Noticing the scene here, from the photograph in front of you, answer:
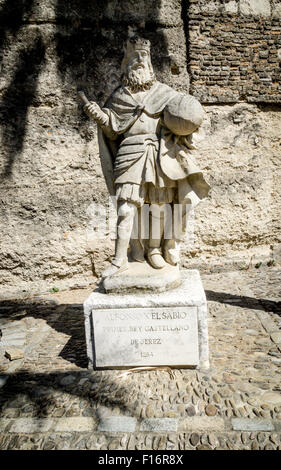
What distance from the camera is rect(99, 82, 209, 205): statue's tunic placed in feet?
9.09

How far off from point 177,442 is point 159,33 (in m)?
5.10

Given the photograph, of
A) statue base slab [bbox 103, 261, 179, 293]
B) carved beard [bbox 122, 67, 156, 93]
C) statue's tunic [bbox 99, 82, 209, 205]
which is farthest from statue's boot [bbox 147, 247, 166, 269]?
carved beard [bbox 122, 67, 156, 93]

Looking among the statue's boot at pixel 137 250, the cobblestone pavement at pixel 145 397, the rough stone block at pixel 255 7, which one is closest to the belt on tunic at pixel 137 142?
the statue's boot at pixel 137 250

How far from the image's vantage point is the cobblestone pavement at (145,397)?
6.67 ft

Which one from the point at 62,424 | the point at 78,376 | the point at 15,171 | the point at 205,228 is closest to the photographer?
the point at 62,424

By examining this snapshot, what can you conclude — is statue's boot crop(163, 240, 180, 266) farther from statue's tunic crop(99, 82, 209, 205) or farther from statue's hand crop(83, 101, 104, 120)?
statue's hand crop(83, 101, 104, 120)

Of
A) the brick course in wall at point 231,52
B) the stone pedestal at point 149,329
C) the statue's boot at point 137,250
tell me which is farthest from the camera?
the brick course in wall at point 231,52

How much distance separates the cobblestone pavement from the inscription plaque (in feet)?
0.33

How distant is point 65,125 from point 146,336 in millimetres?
3441

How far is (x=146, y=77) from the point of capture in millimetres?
2811

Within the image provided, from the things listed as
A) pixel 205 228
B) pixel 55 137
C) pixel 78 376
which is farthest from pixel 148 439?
pixel 55 137

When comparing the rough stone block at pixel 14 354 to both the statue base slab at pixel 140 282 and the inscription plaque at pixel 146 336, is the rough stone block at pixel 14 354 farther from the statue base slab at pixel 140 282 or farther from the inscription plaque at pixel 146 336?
the statue base slab at pixel 140 282

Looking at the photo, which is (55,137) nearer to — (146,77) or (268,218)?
(146,77)

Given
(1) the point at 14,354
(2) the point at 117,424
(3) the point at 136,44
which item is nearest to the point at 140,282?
(2) the point at 117,424
